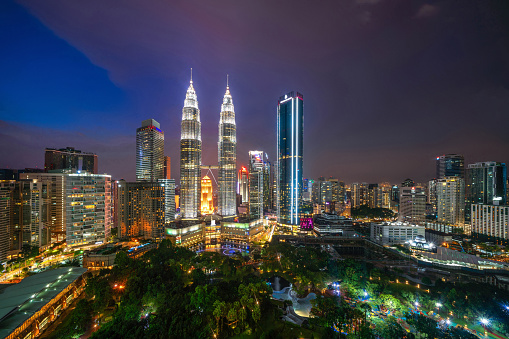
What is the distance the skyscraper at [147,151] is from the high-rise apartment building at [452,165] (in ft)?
322

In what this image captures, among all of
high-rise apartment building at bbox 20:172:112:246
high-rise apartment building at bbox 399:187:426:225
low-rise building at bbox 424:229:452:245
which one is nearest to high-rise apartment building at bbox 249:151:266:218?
high-rise apartment building at bbox 20:172:112:246

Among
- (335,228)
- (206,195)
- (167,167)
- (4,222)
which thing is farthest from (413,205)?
(167,167)

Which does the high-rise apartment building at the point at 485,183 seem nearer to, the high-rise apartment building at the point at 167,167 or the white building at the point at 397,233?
the white building at the point at 397,233

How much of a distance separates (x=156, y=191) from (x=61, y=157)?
37.5 metres

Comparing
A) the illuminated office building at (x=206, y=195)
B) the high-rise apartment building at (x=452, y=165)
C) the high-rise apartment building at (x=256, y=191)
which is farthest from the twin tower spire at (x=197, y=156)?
the high-rise apartment building at (x=452, y=165)

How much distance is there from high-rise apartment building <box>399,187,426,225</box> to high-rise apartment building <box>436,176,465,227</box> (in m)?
5.36

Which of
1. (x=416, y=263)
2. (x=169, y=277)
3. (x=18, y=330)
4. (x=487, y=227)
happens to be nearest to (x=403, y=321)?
(x=416, y=263)

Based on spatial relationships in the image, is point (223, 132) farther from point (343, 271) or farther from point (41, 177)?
point (343, 271)

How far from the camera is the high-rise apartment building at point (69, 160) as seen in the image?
56906 millimetres

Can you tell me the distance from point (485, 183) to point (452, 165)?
558 inches

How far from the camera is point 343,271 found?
25.0m

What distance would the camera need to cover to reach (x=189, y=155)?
64.4 m

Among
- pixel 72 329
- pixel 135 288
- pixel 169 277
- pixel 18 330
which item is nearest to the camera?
pixel 18 330

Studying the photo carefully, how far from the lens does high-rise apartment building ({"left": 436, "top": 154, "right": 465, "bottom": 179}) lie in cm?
6656
